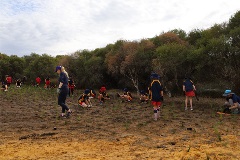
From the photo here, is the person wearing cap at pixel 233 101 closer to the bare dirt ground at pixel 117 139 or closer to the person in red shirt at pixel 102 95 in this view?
the bare dirt ground at pixel 117 139

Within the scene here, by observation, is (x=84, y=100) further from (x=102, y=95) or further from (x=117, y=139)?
(x=117, y=139)

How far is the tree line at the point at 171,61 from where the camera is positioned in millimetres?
17578

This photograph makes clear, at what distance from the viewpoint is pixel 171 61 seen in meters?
19.4

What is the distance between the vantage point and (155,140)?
22.9 feet

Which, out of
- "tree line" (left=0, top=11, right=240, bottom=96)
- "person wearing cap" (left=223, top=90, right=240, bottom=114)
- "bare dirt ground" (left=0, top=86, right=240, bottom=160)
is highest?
"tree line" (left=0, top=11, right=240, bottom=96)

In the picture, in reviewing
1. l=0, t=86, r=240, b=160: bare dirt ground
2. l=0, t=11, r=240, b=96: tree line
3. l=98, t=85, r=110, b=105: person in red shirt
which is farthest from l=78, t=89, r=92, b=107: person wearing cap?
l=0, t=11, r=240, b=96: tree line

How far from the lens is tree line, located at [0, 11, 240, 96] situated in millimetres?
17578

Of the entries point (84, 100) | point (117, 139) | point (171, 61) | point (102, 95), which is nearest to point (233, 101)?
point (117, 139)

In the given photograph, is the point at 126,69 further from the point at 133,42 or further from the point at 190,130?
the point at 190,130

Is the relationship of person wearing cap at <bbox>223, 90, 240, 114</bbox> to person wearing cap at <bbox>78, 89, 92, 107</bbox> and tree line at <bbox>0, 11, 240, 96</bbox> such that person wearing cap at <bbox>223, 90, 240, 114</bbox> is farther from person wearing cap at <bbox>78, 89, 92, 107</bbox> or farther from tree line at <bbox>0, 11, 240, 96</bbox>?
person wearing cap at <bbox>78, 89, 92, 107</bbox>

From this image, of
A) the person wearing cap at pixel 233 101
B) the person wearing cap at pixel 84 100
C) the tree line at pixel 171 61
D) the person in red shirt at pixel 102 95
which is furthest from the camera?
the person in red shirt at pixel 102 95

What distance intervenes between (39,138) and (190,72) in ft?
50.7

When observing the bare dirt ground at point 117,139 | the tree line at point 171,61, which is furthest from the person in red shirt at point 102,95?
the bare dirt ground at point 117,139

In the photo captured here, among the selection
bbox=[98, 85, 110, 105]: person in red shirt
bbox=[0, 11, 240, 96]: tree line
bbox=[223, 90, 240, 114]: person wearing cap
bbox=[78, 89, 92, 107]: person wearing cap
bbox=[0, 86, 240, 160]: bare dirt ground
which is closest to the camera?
bbox=[0, 86, 240, 160]: bare dirt ground
